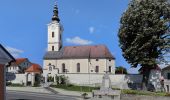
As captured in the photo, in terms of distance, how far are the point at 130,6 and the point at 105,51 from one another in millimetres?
28178

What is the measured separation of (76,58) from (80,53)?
1.51 meters

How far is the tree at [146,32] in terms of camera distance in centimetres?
5425

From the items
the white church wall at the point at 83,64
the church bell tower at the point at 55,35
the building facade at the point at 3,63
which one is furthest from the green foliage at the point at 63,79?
the building facade at the point at 3,63

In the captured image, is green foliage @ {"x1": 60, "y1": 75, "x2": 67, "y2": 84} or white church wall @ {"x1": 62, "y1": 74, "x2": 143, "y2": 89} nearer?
white church wall @ {"x1": 62, "y1": 74, "x2": 143, "y2": 89}

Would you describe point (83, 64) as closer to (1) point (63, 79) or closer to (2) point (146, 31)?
(1) point (63, 79)

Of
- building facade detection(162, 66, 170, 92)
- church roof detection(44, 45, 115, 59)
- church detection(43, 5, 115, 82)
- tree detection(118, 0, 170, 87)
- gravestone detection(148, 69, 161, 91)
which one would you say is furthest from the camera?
church roof detection(44, 45, 115, 59)

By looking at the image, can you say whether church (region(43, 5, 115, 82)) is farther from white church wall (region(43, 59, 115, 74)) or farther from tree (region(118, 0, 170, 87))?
tree (region(118, 0, 170, 87))

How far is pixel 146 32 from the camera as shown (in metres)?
53.8

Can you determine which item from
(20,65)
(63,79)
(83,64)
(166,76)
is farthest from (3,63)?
(20,65)

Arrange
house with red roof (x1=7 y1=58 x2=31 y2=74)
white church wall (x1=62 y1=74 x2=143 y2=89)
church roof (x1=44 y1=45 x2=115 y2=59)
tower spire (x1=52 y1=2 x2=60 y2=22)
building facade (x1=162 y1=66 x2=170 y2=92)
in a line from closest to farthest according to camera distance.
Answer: building facade (x1=162 y1=66 x2=170 y2=92), white church wall (x1=62 y1=74 x2=143 y2=89), church roof (x1=44 y1=45 x2=115 y2=59), tower spire (x1=52 y1=2 x2=60 y2=22), house with red roof (x1=7 y1=58 x2=31 y2=74)

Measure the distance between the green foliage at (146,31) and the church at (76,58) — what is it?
86.4 feet

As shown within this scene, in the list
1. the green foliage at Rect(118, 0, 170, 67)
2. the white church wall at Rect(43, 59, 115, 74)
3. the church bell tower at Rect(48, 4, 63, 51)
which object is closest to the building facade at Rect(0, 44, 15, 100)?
the green foliage at Rect(118, 0, 170, 67)

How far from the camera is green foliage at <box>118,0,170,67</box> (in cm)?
5425

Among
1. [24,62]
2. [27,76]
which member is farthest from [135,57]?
[24,62]
